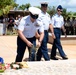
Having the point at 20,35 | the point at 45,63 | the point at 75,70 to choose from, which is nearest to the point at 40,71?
the point at 45,63

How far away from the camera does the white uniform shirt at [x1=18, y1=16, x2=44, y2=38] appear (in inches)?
275

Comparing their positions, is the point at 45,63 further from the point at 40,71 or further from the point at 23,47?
the point at 23,47

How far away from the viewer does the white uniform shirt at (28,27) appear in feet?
22.9

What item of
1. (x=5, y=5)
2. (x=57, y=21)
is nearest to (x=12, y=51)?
(x=57, y=21)

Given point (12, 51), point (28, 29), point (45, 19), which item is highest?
point (45, 19)

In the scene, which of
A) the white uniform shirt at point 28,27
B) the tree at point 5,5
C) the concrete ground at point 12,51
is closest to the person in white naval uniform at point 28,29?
the white uniform shirt at point 28,27

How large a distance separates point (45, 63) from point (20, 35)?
3.11 ft

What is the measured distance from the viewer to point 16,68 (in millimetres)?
6184

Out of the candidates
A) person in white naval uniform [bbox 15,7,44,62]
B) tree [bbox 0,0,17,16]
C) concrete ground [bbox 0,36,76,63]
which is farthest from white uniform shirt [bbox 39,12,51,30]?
tree [bbox 0,0,17,16]

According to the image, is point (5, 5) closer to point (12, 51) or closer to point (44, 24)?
point (12, 51)

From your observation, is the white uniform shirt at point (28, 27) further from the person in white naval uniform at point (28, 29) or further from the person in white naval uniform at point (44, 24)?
the person in white naval uniform at point (44, 24)

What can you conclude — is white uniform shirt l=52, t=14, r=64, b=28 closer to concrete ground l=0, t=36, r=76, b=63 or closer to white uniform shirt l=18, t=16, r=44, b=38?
concrete ground l=0, t=36, r=76, b=63

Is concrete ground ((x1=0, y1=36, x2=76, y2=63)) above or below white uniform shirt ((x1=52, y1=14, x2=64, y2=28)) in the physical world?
below

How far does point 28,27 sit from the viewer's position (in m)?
7.09
